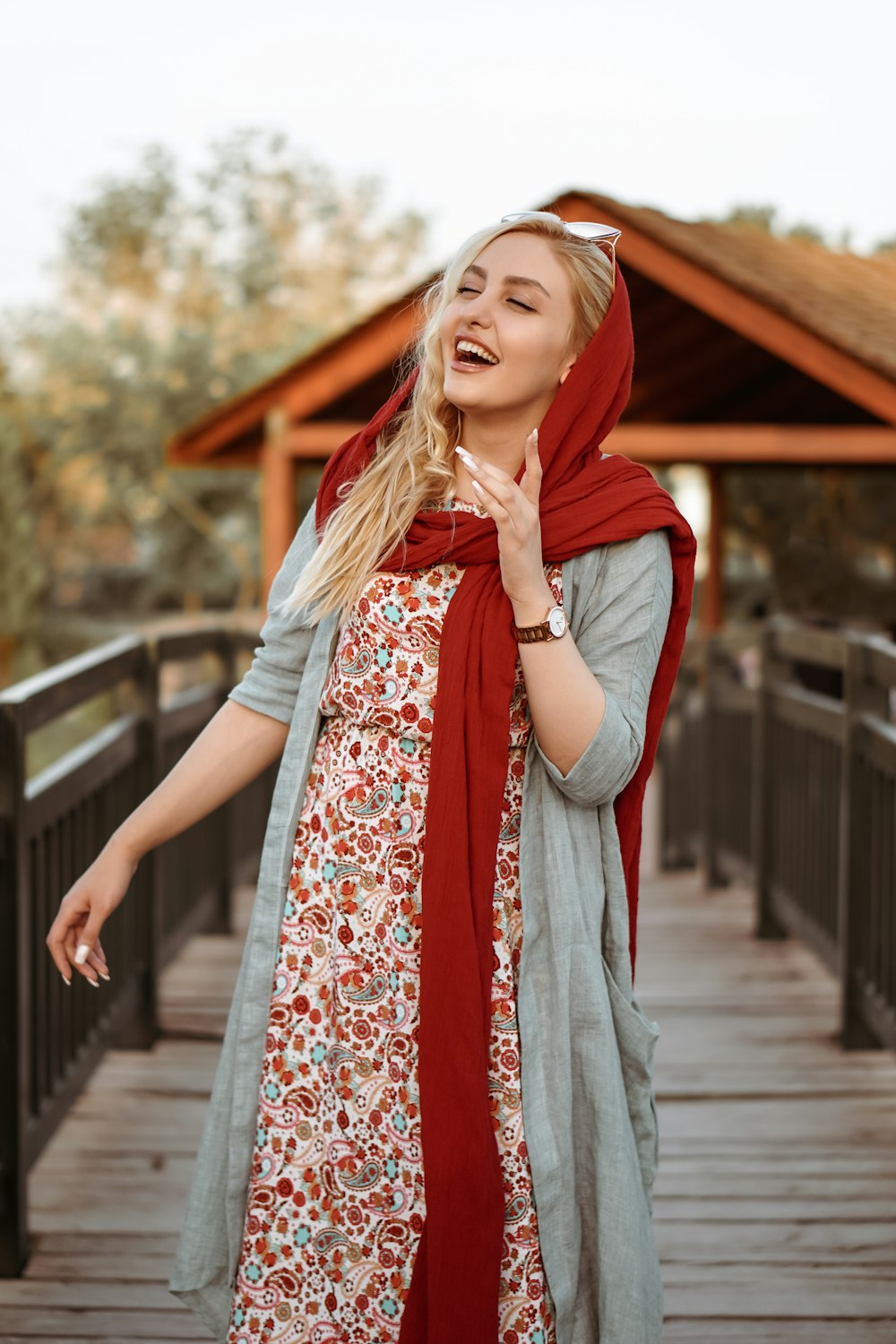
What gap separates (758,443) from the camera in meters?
9.98

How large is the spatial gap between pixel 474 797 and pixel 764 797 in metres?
3.86

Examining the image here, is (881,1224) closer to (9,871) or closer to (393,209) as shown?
(9,871)

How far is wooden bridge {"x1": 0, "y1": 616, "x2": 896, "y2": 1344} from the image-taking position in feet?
9.08

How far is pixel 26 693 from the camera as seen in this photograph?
2.79 metres

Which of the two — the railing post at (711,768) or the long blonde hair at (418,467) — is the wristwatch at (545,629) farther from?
the railing post at (711,768)

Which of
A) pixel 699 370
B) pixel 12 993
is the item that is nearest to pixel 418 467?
pixel 12 993

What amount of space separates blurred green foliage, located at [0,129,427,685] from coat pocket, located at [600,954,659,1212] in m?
25.7

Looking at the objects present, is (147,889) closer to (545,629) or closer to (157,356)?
(545,629)

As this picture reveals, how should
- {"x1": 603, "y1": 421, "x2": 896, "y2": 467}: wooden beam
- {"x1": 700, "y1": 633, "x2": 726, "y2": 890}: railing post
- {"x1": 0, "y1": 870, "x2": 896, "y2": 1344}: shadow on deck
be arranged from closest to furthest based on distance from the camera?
{"x1": 0, "y1": 870, "x2": 896, "y2": 1344}: shadow on deck → {"x1": 700, "y1": 633, "x2": 726, "y2": 890}: railing post → {"x1": 603, "y1": 421, "x2": 896, "y2": 467}: wooden beam

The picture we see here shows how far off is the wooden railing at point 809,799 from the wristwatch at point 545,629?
7.42 feet

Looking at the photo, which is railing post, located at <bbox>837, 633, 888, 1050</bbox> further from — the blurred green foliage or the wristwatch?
the blurred green foliage

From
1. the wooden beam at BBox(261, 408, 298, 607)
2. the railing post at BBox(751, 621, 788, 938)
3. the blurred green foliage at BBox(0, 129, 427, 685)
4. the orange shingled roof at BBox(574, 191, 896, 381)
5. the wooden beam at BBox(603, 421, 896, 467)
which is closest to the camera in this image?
the railing post at BBox(751, 621, 788, 938)

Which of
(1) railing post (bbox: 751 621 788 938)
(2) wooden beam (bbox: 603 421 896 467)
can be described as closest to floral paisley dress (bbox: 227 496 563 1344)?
(1) railing post (bbox: 751 621 788 938)

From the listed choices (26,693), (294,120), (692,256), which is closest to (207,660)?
(692,256)
